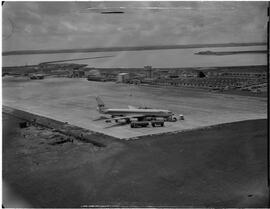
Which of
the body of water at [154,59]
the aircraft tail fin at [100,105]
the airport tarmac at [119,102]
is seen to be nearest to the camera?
the body of water at [154,59]

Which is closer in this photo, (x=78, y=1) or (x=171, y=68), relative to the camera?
(x=78, y=1)

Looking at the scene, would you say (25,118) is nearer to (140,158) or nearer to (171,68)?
(140,158)

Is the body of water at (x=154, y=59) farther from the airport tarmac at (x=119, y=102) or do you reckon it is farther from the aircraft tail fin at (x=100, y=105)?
the aircraft tail fin at (x=100, y=105)

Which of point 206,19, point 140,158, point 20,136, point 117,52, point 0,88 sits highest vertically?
point 206,19

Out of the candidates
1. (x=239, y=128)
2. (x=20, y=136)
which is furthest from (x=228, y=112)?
(x=20, y=136)

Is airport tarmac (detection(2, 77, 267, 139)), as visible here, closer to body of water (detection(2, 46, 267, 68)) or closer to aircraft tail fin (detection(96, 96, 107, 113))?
aircraft tail fin (detection(96, 96, 107, 113))

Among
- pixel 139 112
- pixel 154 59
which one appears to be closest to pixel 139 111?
pixel 139 112
